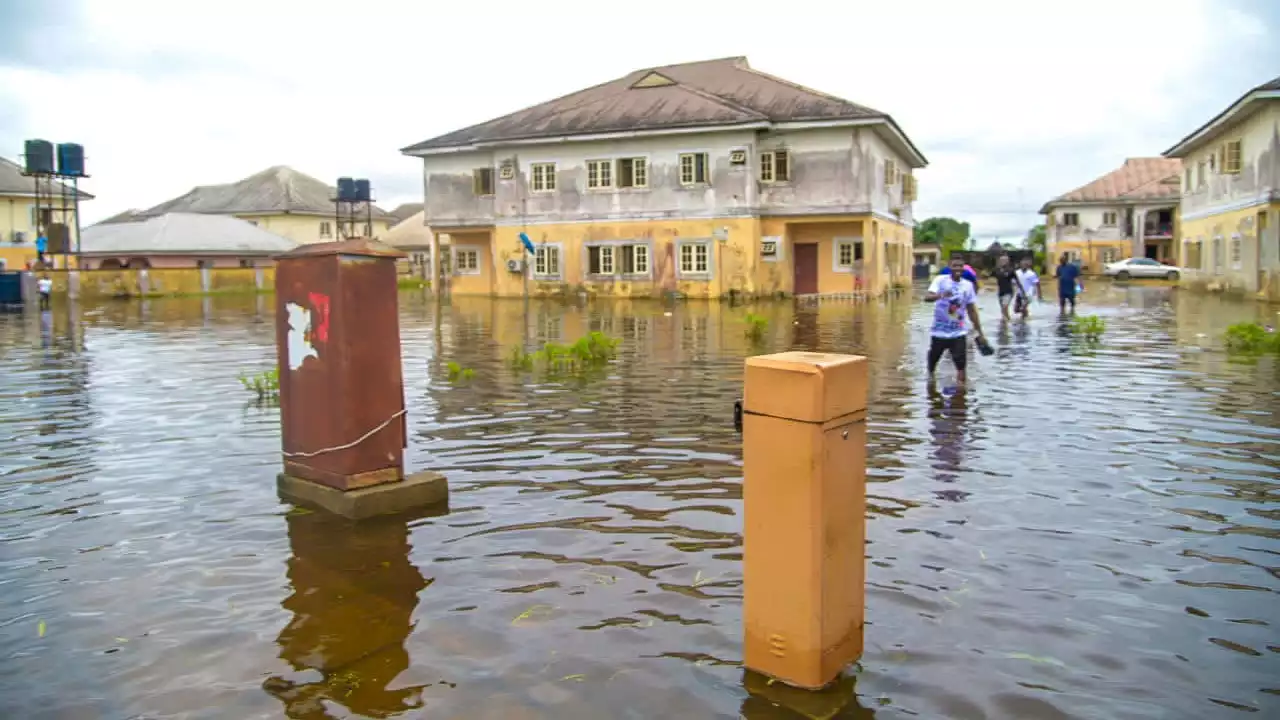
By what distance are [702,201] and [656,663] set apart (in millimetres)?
33214

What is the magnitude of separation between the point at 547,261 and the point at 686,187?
21.0ft

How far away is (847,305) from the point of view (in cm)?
3100

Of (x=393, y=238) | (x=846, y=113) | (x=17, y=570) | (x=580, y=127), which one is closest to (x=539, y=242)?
(x=580, y=127)

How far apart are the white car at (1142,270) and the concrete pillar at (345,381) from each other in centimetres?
5389

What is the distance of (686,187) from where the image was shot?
36719 millimetres

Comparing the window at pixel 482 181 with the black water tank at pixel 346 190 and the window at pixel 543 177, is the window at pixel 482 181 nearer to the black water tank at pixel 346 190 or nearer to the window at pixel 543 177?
the window at pixel 543 177

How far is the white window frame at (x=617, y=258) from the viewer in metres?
37.7

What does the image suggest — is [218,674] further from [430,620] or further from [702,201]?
[702,201]

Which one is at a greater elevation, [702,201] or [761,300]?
[702,201]

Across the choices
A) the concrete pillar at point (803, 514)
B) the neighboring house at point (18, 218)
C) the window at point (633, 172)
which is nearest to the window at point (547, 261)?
the window at point (633, 172)

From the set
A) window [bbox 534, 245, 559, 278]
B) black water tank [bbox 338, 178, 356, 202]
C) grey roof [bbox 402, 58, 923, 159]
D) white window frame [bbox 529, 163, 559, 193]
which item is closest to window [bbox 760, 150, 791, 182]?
grey roof [bbox 402, 58, 923, 159]

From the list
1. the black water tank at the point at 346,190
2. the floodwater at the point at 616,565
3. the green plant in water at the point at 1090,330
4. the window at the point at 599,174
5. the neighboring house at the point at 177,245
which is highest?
the black water tank at the point at 346,190

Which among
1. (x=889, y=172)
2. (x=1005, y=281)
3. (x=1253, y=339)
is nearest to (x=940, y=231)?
(x=889, y=172)

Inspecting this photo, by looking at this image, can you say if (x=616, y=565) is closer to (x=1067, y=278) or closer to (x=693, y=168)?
(x=1067, y=278)
